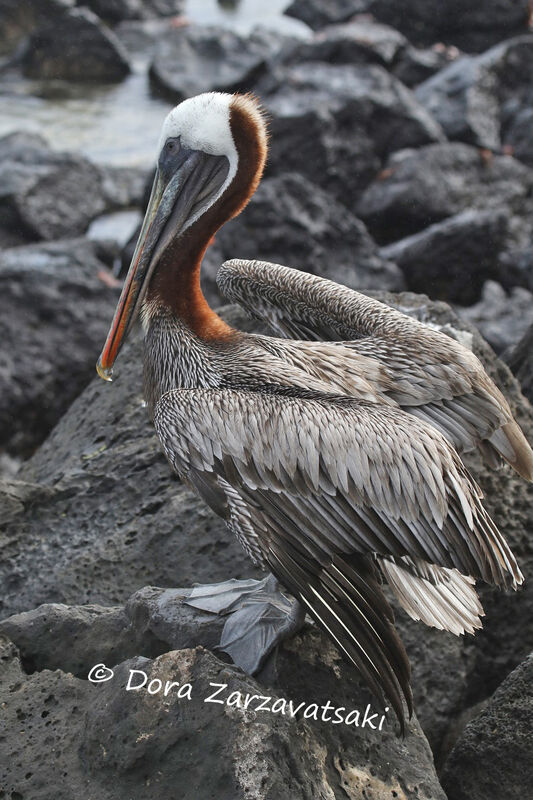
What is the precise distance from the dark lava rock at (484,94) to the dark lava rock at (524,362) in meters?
8.86

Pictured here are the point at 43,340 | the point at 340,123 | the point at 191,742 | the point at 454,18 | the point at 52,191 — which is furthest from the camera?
the point at 454,18

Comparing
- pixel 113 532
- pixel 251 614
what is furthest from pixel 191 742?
pixel 113 532

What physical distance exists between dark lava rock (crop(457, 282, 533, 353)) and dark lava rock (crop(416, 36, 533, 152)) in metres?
5.02

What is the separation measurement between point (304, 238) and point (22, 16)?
48.6 ft

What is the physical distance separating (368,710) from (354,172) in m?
9.70

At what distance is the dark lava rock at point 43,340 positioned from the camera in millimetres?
7992

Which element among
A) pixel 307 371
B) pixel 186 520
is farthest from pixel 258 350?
pixel 186 520

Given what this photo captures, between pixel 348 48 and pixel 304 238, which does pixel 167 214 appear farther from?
pixel 348 48

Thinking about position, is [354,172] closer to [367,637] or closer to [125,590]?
[125,590]

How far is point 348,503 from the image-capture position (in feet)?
11.4

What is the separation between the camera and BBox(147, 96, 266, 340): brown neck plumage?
4277 millimetres

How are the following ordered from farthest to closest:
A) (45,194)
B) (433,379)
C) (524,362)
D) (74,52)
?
(74,52) < (45,194) < (524,362) < (433,379)

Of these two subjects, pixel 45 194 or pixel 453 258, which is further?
pixel 45 194

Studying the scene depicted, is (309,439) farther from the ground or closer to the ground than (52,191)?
farther from the ground
